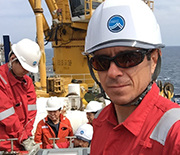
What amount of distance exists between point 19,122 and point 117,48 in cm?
192

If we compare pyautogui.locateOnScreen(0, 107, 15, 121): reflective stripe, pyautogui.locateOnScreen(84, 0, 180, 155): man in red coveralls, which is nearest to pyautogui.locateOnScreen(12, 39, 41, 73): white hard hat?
pyautogui.locateOnScreen(0, 107, 15, 121): reflective stripe

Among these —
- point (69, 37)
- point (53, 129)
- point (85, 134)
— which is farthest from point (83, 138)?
point (69, 37)

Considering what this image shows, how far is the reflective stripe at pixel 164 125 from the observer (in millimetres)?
833

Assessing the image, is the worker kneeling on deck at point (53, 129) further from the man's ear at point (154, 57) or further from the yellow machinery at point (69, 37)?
the yellow machinery at point (69, 37)

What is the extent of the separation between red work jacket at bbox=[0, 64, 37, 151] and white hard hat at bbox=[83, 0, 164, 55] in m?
1.73

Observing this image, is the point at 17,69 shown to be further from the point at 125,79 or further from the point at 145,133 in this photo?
the point at 145,133

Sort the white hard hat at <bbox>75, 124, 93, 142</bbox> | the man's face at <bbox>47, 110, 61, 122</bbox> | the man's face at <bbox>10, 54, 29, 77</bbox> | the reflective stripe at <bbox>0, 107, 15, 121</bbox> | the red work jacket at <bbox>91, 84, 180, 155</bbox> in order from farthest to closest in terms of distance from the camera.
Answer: the man's face at <bbox>47, 110, 61, 122</bbox>, the white hard hat at <bbox>75, 124, 93, 142</bbox>, the man's face at <bbox>10, 54, 29, 77</bbox>, the reflective stripe at <bbox>0, 107, 15, 121</bbox>, the red work jacket at <bbox>91, 84, 180, 155</bbox>

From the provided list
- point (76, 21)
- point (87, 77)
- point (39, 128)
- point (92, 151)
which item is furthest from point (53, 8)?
point (92, 151)

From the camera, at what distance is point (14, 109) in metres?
2.55

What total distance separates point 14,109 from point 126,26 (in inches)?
77.8

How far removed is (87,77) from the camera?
9.89 metres

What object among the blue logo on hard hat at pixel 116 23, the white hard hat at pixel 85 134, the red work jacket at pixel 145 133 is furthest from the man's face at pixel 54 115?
the blue logo on hard hat at pixel 116 23

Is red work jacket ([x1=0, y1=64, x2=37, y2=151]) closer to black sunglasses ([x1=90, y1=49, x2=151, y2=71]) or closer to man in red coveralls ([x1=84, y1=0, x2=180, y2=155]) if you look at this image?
man in red coveralls ([x1=84, y1=0, x2=180, y2=155])

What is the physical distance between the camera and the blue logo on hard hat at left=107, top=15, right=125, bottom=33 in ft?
3.17
